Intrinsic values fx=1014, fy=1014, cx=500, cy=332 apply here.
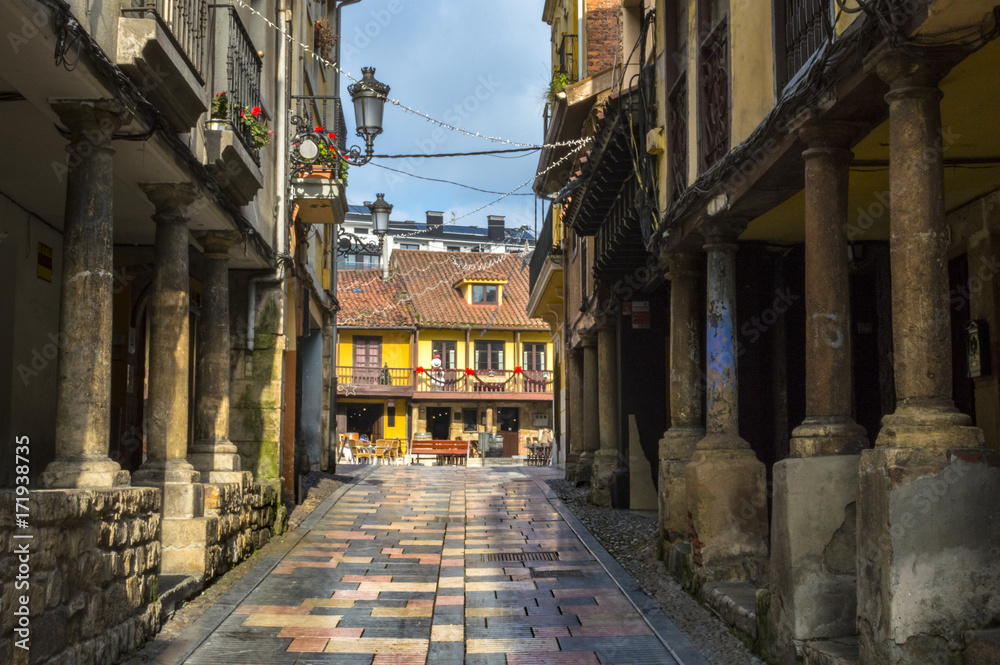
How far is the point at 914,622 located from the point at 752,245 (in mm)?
5512

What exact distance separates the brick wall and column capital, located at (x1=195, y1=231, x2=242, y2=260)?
327 inches

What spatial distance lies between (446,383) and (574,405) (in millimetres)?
21355

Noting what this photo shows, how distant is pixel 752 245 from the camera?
950 cm

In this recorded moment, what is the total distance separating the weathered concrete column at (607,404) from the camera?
14523 mm

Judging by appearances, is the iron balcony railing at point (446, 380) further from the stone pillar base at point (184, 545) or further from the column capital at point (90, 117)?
the column capital at point (90, 117)

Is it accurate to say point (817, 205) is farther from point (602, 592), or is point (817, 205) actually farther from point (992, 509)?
point (602, 592)

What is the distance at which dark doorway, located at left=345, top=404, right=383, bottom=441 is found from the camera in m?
41.5

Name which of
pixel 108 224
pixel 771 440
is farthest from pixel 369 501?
pixel 108 224

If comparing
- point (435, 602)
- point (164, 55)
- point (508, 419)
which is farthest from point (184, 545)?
point (508, 419)

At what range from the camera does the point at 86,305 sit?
599 centimetres

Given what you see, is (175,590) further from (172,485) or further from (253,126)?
(253,126)

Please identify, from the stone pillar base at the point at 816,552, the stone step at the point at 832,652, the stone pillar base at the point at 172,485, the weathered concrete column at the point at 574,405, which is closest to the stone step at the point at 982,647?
the stone step at the point at 832,652

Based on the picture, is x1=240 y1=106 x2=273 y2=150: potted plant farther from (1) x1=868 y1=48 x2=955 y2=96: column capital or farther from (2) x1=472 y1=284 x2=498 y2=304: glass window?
(2) x1=472 y1=284 x2=498 y2=304: glass window

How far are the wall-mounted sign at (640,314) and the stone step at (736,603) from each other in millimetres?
6285
